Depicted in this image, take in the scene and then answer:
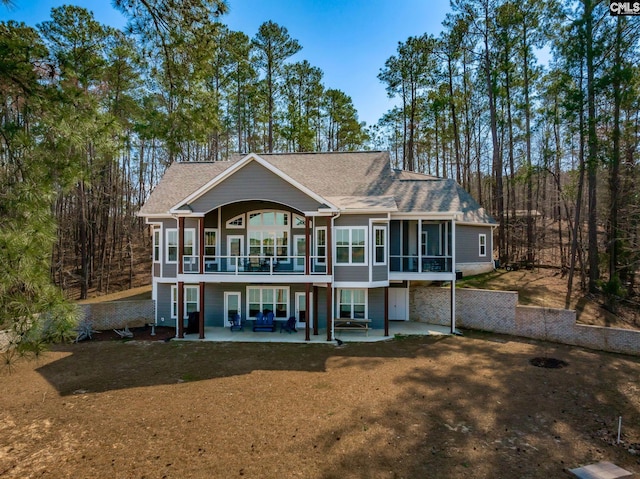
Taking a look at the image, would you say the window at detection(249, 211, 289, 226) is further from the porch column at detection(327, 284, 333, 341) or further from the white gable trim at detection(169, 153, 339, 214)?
the porch column at detection(327, 284, 333, 341)

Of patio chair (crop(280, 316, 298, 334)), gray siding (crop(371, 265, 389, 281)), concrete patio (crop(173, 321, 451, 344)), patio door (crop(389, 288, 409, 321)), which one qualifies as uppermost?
gray siding (crop(371, 265, 389, 281))

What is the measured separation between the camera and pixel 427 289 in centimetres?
1783

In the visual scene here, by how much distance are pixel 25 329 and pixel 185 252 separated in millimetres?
12899

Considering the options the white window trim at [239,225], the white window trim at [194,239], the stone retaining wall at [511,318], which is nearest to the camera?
the stone retaining wall at [511,318]

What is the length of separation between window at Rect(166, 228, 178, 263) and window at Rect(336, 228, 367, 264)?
26.6 feet

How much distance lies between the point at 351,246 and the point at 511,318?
7.78m

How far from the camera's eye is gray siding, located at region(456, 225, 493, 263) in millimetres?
21844

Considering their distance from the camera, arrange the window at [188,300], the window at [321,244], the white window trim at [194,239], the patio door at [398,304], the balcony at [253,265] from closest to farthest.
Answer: the balcony at [253,265] → the window at [321,244] → the white window trim at [194,239] → the window at [188,300] → the patio door at [398,304]

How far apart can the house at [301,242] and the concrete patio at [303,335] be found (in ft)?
1.46

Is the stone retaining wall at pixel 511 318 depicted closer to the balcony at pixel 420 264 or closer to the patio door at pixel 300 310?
the balcony at pixel 420 264

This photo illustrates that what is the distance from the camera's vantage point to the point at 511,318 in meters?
15.7

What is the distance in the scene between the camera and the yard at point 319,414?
663cm

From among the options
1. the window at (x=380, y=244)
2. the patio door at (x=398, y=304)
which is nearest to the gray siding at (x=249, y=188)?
the window at (x=380, y=244)

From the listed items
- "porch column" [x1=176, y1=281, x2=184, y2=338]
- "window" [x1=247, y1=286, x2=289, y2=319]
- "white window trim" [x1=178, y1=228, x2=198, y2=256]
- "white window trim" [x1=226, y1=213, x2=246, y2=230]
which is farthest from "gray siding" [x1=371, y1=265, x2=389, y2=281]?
"white window trim" [x1=178, y1=228, x2=198, y2=256]
